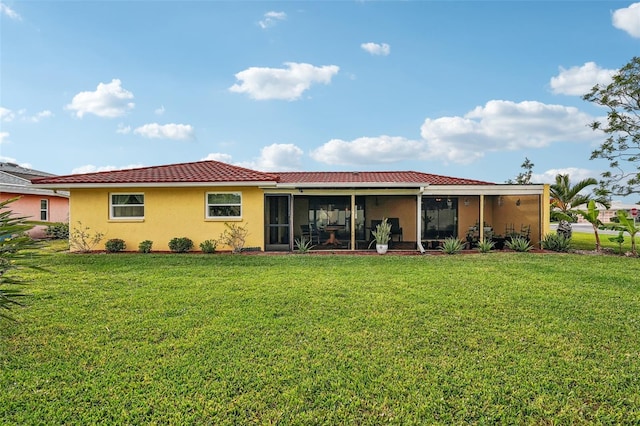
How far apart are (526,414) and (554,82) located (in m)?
19.4

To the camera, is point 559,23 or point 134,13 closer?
point 134,13

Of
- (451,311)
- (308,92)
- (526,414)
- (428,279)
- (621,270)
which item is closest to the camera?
(526,414)

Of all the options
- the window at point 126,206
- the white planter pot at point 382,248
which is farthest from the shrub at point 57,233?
the white planter pot at point 382,248

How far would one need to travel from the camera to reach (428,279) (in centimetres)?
933

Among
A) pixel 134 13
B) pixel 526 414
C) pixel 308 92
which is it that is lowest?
pixel 526 414

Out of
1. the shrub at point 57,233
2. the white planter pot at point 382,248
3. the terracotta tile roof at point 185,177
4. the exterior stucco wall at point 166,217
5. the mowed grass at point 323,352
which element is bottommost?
the mowed grass at point 323,352

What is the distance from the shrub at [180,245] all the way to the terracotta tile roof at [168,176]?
2.44 m

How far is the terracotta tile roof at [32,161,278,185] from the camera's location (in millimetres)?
14375

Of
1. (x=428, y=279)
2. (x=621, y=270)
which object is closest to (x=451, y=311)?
(x=428, y=279)

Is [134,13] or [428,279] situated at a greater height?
[134,13]

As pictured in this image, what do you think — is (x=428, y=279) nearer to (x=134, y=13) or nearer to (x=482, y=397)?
(x=482, y=397)

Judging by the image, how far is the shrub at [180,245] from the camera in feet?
48.1

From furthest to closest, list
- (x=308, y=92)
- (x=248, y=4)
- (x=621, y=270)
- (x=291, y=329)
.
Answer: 1. (x=308, y=92)
2. (x=248, y=4)
3. (x=621, y=270)
4. (x=291, y=329)

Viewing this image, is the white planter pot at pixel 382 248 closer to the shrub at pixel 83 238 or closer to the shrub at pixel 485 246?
the shrub at pixel 485 246
